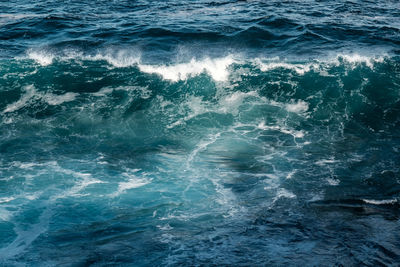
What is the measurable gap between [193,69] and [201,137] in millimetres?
5858

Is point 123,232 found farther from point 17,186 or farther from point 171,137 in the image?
point 171,137

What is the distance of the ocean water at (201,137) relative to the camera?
1076 centimetres

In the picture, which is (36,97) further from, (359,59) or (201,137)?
(359,59)

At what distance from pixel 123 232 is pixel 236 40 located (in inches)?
664

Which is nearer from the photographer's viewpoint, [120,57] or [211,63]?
[211,63]

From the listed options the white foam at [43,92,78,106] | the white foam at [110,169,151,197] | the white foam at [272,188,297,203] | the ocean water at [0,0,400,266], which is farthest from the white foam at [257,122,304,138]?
the white foam at [43,92,78,106]

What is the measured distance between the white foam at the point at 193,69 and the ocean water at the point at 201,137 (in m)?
0.10

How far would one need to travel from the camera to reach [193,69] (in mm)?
21547

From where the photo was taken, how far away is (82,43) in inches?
970

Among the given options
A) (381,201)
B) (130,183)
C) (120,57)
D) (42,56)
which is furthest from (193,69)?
(381,201)

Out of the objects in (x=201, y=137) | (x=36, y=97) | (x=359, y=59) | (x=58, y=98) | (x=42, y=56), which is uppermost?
Result: (x=42, y=56)

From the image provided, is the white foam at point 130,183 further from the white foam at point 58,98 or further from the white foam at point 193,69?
the white foam at point 193,69

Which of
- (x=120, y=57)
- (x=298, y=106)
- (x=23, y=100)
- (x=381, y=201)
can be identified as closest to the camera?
(x=381, y=201)

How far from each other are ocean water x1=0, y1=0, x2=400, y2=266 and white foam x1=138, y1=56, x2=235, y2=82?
0.32ft
